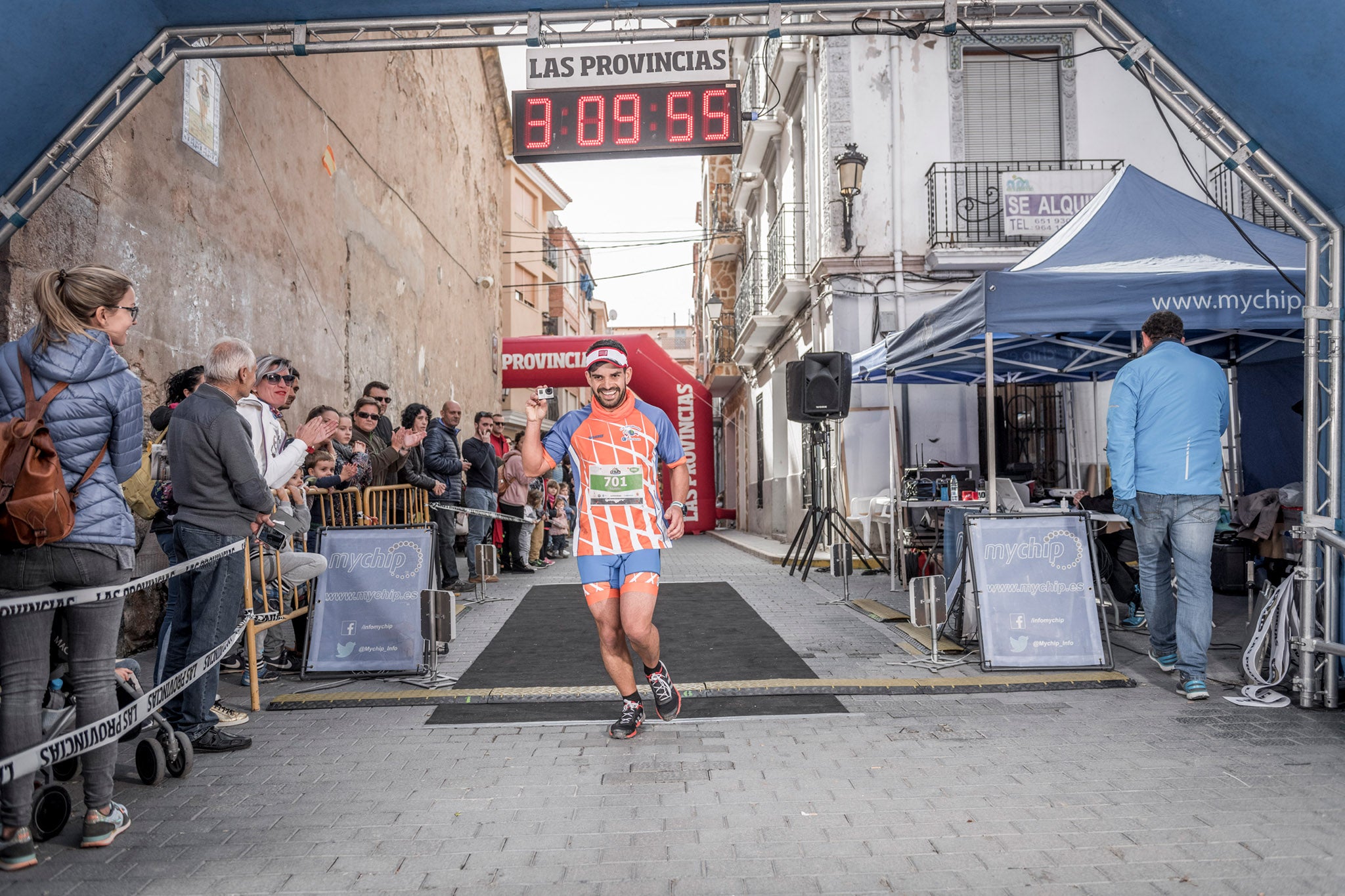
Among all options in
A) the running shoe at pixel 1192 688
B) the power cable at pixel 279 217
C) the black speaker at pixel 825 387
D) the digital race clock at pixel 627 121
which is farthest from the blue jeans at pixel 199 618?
the black speaker at pixel 825 387

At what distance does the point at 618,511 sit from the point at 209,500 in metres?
1.86

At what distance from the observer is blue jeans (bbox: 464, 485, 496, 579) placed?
11.7 meters

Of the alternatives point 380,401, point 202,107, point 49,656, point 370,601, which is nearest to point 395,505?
point 380,401

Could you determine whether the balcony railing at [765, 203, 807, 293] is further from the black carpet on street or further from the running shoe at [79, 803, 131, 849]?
the running shoe at [79, 803, 131, 849]

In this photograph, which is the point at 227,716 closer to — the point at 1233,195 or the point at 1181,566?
the point at 1181,566

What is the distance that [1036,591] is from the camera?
6.16 metres

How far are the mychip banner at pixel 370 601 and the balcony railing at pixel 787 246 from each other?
11.0 metres

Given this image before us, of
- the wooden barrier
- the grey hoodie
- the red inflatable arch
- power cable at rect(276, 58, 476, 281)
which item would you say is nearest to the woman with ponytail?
the grey hoodie

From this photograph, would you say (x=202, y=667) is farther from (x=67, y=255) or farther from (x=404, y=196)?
(x=404, y=196)

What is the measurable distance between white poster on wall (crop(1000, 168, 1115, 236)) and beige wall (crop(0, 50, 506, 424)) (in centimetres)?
888

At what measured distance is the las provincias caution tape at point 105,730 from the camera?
3055 mm

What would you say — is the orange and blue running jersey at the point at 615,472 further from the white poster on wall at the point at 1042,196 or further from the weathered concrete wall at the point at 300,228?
the white poster on wall at the point at 1042,196

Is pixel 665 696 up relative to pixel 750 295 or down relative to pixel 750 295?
down

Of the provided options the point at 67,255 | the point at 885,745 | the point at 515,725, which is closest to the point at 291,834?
the point at 515,725
